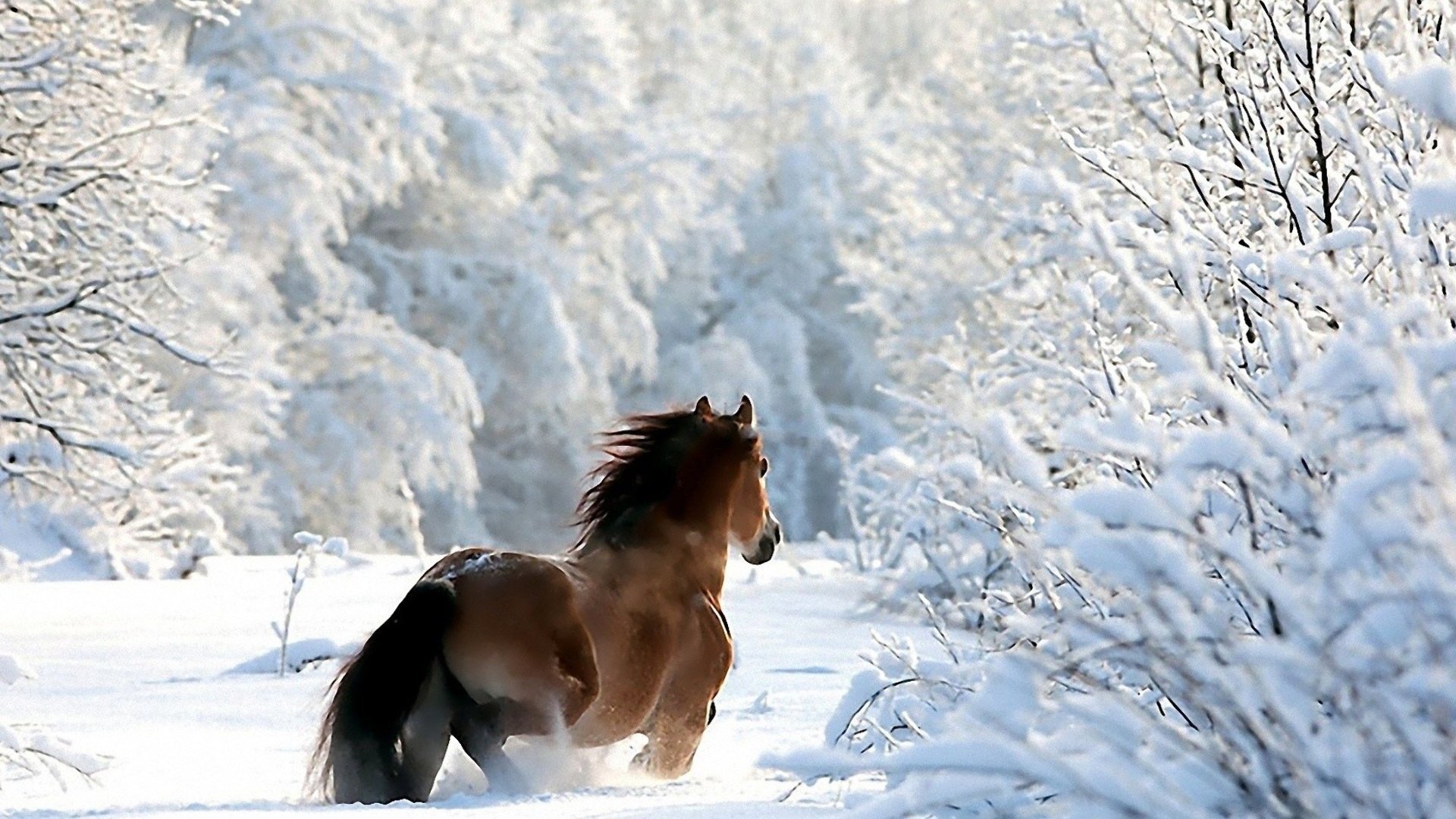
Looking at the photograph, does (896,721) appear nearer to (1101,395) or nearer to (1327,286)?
(1101,395)

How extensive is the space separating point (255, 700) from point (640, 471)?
194cm

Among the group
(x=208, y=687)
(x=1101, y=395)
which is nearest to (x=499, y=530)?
(x=208, y=687)

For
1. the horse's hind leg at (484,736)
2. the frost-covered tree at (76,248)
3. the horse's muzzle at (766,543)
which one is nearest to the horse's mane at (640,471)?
the horse's muzzle at (766,543)

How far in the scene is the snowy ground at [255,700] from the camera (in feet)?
14.2

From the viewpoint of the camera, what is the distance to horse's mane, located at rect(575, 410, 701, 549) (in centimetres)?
552

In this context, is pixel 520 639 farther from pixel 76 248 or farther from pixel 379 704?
pixel 76 248

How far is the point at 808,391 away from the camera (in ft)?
113

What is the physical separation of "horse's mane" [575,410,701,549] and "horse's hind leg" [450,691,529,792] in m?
0.91

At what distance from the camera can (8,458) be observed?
33.8 feet

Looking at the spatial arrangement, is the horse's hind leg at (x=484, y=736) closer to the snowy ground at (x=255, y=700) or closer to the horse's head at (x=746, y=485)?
the snowy ground at (x=255, y=700)

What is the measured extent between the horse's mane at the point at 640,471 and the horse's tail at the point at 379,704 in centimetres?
98

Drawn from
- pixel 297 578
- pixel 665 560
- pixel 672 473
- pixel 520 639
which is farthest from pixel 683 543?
pixel 297 578

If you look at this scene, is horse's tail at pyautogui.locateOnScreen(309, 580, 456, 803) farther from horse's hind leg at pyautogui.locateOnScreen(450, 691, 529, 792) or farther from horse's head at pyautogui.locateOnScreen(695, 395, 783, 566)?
horse's head at pyautogui.locateOnScreen(695, 395, 783, 566)

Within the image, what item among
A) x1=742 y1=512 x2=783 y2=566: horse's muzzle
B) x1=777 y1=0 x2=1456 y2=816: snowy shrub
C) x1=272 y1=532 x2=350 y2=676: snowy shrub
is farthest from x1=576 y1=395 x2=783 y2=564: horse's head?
x1=777 y1=0 x2=1456 y2=816: snowy shrub
